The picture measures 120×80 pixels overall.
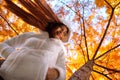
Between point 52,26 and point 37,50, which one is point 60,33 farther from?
point 37,50

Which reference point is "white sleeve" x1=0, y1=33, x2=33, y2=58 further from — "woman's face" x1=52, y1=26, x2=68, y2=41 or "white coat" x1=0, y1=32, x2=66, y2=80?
"woman's face" x1=52, y1=26, x2=68, y2=41

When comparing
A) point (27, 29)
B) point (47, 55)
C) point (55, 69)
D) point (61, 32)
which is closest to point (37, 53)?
point (47, 55)

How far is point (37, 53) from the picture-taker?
2113mm

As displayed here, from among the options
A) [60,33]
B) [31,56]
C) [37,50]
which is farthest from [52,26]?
[31,56]

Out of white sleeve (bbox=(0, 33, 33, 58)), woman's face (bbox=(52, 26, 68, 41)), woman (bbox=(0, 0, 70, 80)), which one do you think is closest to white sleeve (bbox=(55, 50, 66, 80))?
woman (bbox=(0, 0, 70, 80))

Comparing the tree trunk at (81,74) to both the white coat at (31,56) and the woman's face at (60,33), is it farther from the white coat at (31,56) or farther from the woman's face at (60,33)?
the white coat at (31,56)

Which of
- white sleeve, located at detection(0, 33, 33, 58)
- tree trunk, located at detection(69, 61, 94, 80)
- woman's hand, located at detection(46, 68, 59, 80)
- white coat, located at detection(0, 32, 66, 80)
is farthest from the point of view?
tree trunk, located at detection(69, 61, 94, 80)

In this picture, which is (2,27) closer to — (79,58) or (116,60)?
(79,58)

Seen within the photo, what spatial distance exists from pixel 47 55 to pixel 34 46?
18 cm

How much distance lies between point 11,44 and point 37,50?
350mm

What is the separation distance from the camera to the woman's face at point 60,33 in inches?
93.1

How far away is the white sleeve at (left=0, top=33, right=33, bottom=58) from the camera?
7.48 ft

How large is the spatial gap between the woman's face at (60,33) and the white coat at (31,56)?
0.07 meters

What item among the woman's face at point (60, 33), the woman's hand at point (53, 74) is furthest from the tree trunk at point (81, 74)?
the woman's hand at point (53, 74)
